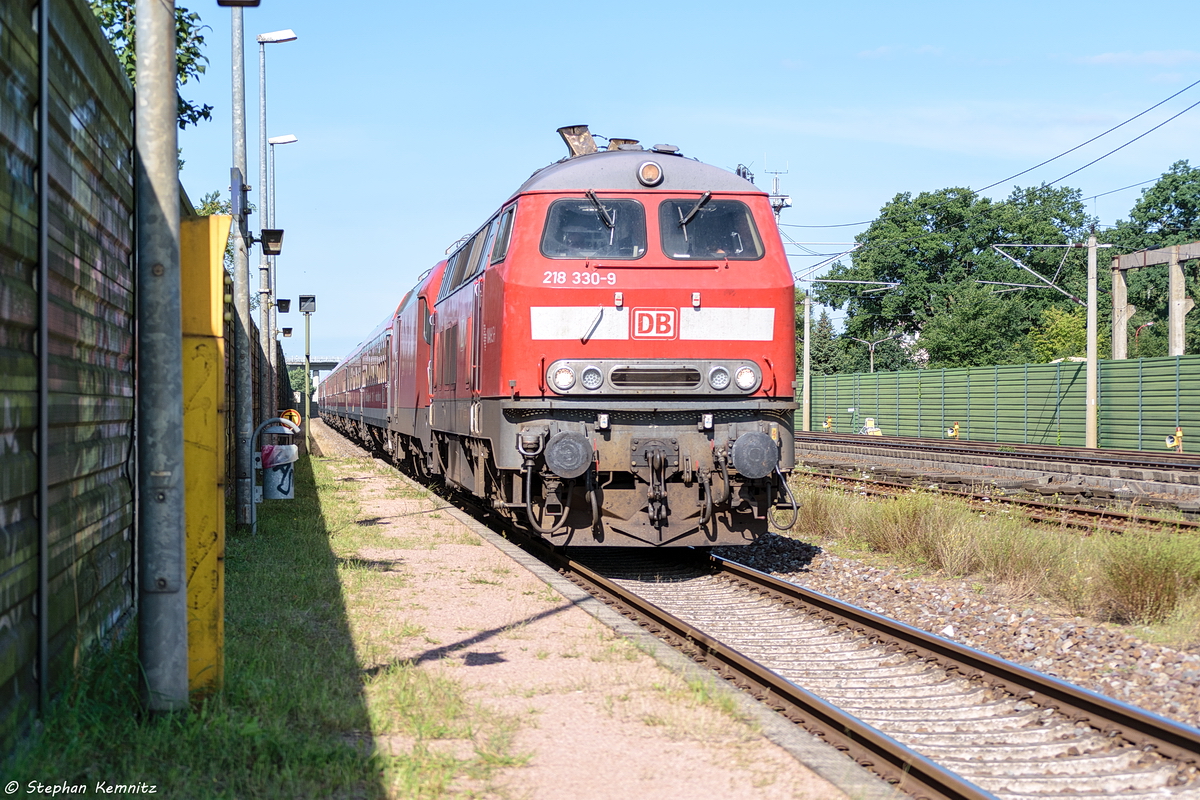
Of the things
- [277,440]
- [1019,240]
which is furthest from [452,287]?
[1019,240]

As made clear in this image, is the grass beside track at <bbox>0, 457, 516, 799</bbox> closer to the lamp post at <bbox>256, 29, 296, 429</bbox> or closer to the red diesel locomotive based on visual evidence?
the red diesel locomotive

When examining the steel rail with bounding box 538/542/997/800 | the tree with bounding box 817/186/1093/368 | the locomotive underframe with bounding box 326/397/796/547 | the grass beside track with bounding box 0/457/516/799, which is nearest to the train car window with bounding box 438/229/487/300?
the locomotive underframe with bounding box 326/397/796/547

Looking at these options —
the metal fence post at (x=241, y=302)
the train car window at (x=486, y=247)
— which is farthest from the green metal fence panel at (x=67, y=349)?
the metal fence post at (x=241, y=302)

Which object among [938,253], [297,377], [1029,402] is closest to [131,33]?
[1029,402]

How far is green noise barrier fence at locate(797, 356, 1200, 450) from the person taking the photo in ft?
87.4

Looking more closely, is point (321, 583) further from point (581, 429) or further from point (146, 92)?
point (146, 92)

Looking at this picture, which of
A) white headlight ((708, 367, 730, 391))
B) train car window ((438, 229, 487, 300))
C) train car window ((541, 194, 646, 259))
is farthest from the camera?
train car window ((438, 229, 487, 300))

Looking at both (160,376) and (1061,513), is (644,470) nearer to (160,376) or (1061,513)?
(160,376)

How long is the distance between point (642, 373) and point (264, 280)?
14096 mm

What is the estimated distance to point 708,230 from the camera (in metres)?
9.36

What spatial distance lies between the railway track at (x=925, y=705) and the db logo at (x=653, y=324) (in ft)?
6.67

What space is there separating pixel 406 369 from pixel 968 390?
22794mm

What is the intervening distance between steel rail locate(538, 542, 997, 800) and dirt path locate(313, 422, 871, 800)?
31 centimetres

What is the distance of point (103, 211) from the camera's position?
221 inches
